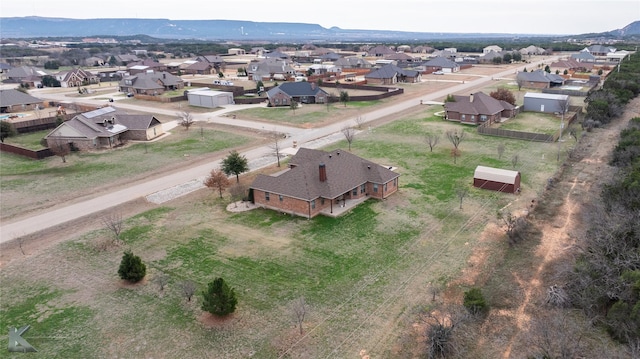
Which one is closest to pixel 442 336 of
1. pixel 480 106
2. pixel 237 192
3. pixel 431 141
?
pixel 237 192

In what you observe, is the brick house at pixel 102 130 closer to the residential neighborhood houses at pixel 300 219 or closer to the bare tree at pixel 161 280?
the residential neighborhood houses at pixel 300 219

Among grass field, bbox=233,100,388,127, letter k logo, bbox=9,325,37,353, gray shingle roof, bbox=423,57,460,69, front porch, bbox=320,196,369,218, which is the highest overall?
gray shingle roof, bbox=423,57,460,69

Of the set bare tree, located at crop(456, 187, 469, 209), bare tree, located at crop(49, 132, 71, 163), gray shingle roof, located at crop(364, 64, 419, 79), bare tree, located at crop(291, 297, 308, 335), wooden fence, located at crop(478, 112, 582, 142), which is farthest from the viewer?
gray shingle roof, located at crop(364, 64, 419, 79)

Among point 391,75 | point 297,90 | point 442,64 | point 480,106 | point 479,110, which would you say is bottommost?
point 479,110

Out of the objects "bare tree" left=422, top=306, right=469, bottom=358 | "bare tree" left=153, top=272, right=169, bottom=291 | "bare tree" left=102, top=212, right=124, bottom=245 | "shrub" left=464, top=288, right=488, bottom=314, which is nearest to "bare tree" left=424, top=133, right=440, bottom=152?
"shrub" left=464, top=288, right=488, bottom=314

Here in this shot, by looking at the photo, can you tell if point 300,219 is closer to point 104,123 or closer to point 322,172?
point 322,172

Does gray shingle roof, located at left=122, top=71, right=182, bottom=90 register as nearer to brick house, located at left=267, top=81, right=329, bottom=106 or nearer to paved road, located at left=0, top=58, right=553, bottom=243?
paved road, located at left=0, top=58, right=553, bottom=243

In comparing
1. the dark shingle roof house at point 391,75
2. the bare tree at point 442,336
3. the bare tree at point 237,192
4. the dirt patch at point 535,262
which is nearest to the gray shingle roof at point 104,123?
the bare tree at point 237,192
